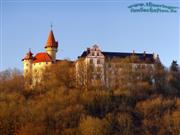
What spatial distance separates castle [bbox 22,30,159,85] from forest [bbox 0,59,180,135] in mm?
792

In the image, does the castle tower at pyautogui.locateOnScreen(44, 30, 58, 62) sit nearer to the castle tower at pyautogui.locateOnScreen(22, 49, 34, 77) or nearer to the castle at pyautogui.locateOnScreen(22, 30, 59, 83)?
the castle at pyautogui.locateOnScreen(22, 30, 59, 83)

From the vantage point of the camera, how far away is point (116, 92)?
5050 centimetres

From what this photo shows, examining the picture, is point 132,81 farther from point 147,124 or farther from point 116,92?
point 147,124

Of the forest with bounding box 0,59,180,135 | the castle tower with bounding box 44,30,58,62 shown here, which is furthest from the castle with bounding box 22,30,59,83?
the forest with bounding box 0,59,180,135

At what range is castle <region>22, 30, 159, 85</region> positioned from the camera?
54344mm

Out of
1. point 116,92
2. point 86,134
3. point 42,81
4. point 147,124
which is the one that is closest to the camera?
point 86,134

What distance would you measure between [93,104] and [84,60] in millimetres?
8160

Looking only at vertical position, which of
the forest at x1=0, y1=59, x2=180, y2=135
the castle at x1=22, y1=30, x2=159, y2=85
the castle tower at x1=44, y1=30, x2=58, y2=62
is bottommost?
the forest at x1=0, y1=59, x2=180, y2=135

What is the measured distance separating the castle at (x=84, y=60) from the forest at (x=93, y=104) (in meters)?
0.79

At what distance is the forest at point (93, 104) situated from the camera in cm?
4397

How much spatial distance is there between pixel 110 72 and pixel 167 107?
25.0 ft

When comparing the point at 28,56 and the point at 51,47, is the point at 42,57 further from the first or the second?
the point at 28,56

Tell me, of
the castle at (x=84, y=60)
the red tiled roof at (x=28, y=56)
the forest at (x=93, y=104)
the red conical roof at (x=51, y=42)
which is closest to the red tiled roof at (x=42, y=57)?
the castle at (x=84, y=60)

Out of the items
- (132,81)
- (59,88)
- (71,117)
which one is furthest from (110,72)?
(71,117)
